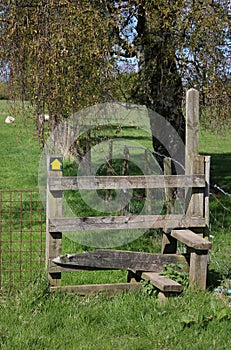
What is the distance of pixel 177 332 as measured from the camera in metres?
4.75

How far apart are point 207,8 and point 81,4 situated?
6.18ft

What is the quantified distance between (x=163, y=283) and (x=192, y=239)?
22.4 inches

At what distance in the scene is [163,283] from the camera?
5363 mm

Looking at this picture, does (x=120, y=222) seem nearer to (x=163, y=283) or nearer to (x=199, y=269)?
(x=163, y=283)

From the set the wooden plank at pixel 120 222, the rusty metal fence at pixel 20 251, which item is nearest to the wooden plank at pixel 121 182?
the wooden plank at pixel 120 222

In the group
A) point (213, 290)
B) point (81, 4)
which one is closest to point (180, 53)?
point (81, 4)

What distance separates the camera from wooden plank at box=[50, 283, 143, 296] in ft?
18.4

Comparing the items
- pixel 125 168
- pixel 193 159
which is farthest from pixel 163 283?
pixel 125 168

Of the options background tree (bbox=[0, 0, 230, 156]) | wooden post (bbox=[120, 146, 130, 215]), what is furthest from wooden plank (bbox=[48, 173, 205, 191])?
wooden post (bbox=[120, 146, 130, 215])

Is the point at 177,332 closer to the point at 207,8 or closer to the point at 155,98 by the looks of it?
the point at 207,8

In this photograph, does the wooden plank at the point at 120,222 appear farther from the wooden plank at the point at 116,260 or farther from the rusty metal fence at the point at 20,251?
the rusty metal fence at the point at 20,251

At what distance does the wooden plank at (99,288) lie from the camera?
5621mm

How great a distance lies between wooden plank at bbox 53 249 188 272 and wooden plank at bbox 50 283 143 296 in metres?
0.19

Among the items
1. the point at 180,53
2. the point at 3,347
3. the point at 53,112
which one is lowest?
the point at 3,347
